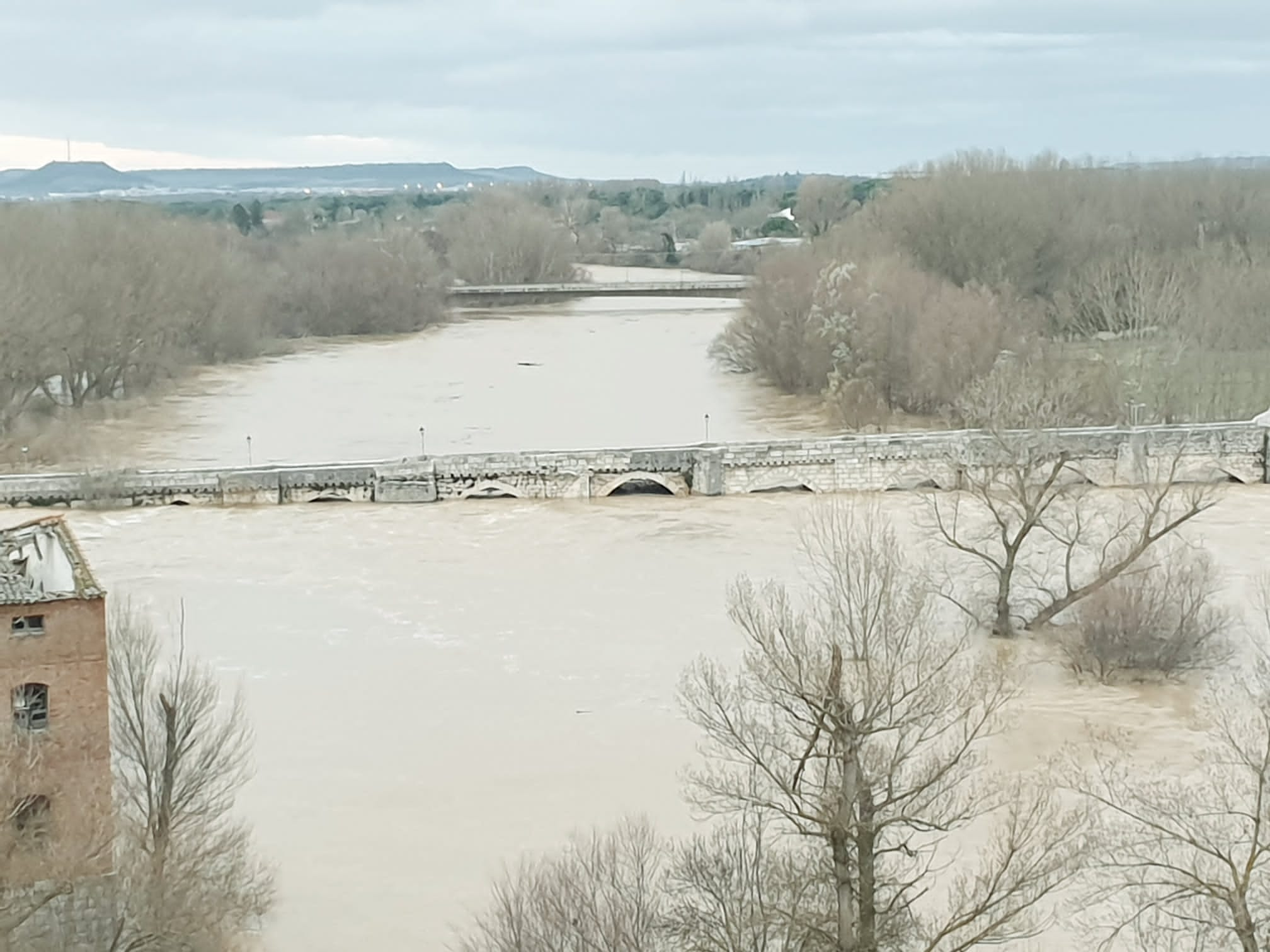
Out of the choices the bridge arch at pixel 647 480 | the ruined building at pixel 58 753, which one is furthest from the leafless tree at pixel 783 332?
the ruined building at pixel 58 753

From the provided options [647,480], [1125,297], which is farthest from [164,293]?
[1125,297]

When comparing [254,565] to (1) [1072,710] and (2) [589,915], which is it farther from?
(2) [589,915]

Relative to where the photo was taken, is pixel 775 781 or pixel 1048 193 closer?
pixel 775 781

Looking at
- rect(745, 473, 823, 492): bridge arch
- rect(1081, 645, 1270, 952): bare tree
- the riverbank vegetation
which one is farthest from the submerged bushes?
rect(1081, 645, 1270, 952): bare tree

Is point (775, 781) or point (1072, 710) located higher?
point (775, 781)

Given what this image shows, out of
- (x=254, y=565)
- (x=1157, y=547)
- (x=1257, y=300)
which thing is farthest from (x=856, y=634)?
(x=1257, y=300)

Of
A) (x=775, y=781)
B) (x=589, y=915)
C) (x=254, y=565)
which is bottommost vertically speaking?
(x=254, y=565)

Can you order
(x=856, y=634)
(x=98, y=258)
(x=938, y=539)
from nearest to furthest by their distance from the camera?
(x=856, y=634) → (x=938, y=539) → (x=98, y=258)
